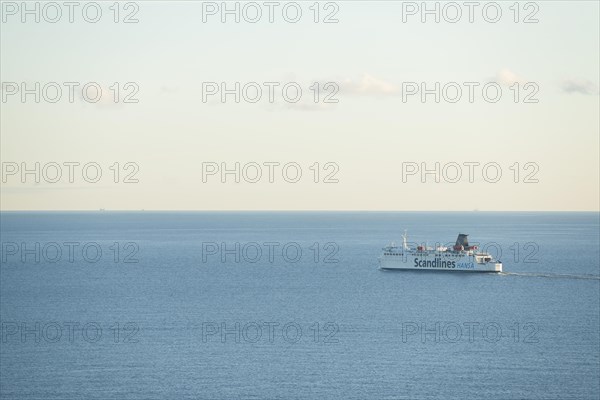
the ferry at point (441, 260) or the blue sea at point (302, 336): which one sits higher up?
the ferry at point (441, 260)

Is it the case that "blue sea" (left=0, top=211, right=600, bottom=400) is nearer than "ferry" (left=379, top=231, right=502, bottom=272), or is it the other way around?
"blue sea" (left=0, top=211, right=600, bottom=400)

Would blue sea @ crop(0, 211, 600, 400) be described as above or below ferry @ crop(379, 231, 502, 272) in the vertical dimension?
below

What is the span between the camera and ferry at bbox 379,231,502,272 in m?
153

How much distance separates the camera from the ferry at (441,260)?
153375 mm

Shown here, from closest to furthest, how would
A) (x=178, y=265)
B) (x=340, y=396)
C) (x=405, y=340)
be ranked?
(x=340, y=396), (x=405, y=340), (x=178, y=265)

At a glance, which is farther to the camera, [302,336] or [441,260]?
[441,260]

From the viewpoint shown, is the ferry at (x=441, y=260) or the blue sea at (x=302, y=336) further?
the ferry at (x=441, y=260)

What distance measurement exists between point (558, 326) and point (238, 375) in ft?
136

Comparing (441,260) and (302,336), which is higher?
(441,260)

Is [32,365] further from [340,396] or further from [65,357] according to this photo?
→ [340,396]

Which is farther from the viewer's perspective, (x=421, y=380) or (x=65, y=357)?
(x=65, y=357)

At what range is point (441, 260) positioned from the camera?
6176 inches

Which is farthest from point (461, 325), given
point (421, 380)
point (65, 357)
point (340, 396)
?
point (65, 357)

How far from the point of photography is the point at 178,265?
577ft
